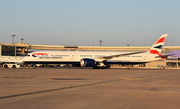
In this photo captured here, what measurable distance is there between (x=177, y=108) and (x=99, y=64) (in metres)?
52.5

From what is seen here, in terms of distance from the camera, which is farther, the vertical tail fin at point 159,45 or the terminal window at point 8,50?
the terminal window at point 8,50

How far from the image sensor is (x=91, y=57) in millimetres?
61281

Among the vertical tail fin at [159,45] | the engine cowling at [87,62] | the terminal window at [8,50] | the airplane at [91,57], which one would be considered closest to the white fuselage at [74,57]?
the airplane at [91,57]

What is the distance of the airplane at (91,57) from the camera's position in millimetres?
57531

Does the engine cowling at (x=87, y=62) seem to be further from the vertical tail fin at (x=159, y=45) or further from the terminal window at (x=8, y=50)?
the terminal window at (x=8, y=50)

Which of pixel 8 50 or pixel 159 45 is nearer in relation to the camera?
pixel 159 45

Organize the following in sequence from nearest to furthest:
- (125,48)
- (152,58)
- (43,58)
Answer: (43,58)
(152,58)
(125,48)

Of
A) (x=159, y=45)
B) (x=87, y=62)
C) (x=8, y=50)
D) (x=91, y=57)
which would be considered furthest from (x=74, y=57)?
(x=8, y=50)

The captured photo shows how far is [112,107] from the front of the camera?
A: 9125 mm

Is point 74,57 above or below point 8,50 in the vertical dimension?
below

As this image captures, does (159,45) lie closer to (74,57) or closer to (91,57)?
(91,57)

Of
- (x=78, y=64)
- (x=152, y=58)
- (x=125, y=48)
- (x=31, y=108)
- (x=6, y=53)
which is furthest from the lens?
(x=125, y=48)

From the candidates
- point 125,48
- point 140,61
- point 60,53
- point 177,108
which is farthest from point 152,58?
point 125,48

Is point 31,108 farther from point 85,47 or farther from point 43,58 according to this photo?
point 85,47
